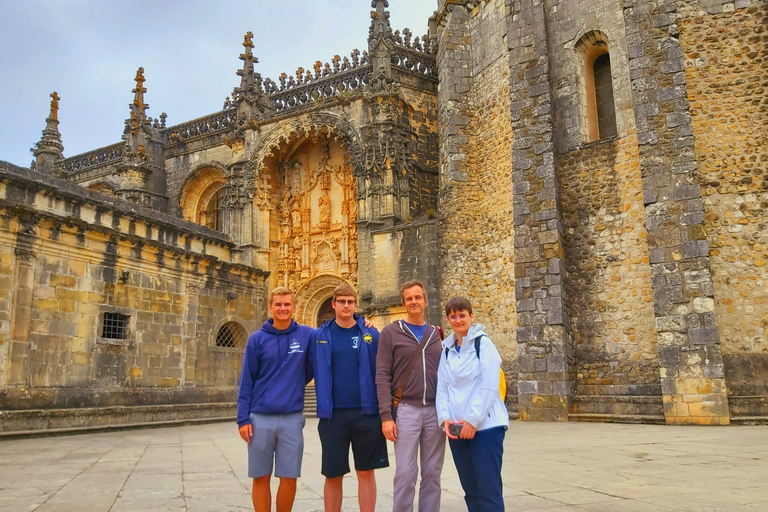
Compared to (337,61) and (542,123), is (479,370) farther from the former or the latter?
(337,61)

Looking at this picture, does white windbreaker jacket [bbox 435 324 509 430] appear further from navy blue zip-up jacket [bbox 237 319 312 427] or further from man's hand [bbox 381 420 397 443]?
navy blue zip-up jacket [bbox 237 319 312 427]

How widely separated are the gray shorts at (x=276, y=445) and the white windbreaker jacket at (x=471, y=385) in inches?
41.5

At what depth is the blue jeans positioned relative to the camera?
353 cm

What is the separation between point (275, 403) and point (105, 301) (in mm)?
11228

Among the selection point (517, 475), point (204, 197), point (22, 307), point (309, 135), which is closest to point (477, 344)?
point (517, 475)

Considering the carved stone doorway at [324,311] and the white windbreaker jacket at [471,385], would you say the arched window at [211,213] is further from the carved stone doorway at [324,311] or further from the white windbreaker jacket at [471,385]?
the white windbreaker jacket at [471,385]

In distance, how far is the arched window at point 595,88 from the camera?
1416 centimetres

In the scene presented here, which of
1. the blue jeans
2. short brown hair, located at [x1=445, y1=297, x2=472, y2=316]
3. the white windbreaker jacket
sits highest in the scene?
short brown hair, located at [x1=445, y1=297, x2=472, y2=316]

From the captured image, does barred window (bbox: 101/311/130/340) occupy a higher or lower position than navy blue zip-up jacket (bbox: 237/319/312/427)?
higher

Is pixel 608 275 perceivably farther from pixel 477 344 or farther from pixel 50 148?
pixel 50 148

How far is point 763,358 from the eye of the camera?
11078 millimetres

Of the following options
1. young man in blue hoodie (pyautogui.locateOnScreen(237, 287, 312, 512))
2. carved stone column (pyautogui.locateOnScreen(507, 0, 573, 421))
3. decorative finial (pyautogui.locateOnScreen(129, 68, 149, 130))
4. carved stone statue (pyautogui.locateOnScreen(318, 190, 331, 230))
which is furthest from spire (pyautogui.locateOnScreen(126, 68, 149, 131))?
young man in blue hoodie (pyautogui.locateOnScreen(237, 287, 312, 512))

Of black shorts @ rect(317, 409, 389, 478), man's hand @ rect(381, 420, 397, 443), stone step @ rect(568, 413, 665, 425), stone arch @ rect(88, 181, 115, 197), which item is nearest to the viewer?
man's hand @ rect(381, 420, 397, 443)

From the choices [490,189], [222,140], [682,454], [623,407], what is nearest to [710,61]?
[490,189]
